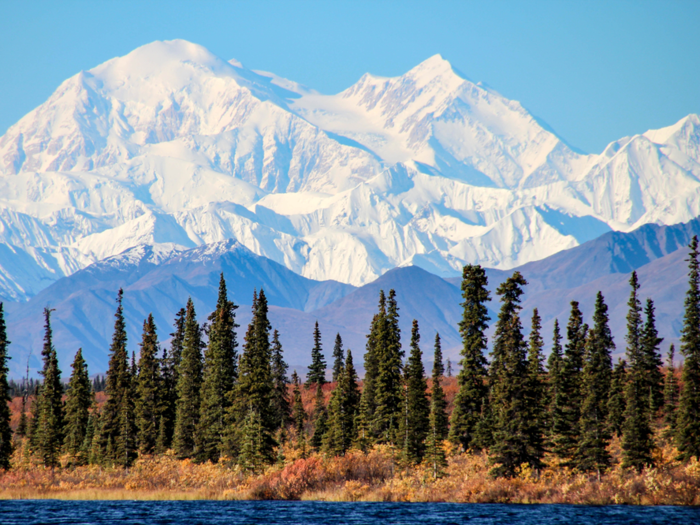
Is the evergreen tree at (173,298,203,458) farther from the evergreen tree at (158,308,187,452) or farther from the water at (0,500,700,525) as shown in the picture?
the water at (0,500,700,525)

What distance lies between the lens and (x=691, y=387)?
71.9 m

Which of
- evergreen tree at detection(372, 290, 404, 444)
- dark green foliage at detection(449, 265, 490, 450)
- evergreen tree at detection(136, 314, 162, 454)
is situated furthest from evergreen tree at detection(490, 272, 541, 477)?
evergreen tree at detection(136, 314, 162, 454)

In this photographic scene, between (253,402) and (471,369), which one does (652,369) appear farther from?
(253,402)

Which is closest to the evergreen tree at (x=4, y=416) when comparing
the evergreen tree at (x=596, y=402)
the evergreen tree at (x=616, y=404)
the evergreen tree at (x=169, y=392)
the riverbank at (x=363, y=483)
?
the riverbank at (x=363, y=483)

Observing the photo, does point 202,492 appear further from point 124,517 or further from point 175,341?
point 175,341

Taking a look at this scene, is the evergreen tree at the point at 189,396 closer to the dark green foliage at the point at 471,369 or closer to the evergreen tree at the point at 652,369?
the dark green foliage at the point at 471,369

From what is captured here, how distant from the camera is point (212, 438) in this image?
278 feet

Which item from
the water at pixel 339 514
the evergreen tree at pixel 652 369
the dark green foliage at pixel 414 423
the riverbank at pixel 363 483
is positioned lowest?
the water at pixel 339 514

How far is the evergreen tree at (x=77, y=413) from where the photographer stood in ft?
332

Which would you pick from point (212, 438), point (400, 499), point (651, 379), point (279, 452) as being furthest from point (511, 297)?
point (651, 379)

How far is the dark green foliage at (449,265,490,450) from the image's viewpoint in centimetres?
7438

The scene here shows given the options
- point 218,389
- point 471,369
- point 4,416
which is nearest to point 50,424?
point 4,416

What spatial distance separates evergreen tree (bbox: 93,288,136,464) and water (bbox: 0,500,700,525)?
21.1 m

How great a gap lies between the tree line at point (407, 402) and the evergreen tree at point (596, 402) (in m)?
0.16
